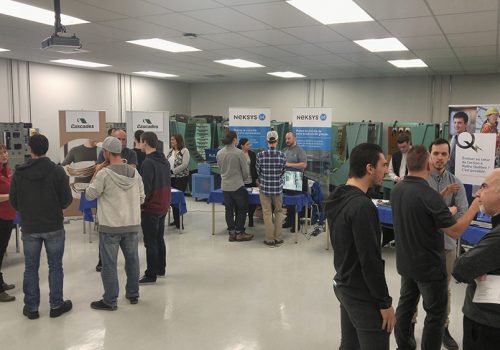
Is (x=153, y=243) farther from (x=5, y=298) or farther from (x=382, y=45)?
(x=382, y=45)

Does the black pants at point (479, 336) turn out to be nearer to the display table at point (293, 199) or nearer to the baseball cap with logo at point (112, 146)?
the baseball cap with logo at point (112, 146)

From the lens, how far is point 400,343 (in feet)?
9.82

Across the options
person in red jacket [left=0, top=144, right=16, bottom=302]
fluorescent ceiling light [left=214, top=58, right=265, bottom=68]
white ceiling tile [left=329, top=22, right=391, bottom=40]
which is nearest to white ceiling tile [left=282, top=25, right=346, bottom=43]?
white ceiling tile [left=329, top=22, right=391, bottom=40]

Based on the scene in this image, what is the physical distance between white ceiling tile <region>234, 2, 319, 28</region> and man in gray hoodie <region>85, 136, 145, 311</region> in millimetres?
2117

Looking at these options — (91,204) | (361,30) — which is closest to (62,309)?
(91,204)

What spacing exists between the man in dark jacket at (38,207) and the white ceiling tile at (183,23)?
2262 mm

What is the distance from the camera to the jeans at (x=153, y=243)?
4406 mm

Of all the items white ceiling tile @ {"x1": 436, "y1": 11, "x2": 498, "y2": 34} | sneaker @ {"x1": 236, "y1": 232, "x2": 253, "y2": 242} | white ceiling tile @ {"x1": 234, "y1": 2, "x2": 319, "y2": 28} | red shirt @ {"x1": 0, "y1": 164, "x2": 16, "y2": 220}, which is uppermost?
white ceiling tile @ {"x1": 234, "y1": 2, "x2": 319, "y2": 28}

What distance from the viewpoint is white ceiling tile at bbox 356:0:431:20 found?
439 centimetres

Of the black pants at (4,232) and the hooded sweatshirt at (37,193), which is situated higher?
the hooded sweatshirt at (37,193)

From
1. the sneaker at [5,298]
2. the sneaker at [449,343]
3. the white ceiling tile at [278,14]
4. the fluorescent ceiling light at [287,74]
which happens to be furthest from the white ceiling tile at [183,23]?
the fluorescent ceiling light at [287,74]

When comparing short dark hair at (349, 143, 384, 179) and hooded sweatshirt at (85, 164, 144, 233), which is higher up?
short dark hair at (349, 143, 384, 179)

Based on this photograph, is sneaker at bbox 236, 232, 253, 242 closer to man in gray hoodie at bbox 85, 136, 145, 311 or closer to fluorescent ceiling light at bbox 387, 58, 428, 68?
man in gray hoodie at bbox 85, 136, 145, 311

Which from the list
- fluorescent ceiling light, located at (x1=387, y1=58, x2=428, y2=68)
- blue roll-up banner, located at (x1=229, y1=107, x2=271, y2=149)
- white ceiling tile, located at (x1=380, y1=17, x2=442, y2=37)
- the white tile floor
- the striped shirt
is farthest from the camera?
fluorescent ceiling light, located at (x1=387, y1=58, x2=428, y2=68)
